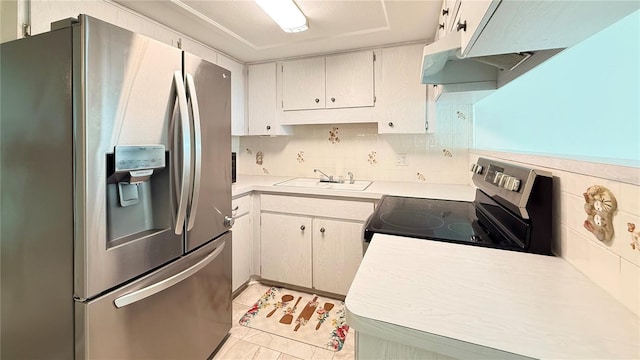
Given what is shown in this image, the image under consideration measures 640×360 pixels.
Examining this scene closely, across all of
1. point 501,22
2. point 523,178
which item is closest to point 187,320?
point 523,178

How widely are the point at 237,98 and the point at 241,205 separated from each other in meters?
1.08

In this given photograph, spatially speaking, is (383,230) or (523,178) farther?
(383,230)

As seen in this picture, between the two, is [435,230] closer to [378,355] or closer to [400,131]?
[378,355]

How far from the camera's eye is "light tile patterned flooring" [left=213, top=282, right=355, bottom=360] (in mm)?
1562

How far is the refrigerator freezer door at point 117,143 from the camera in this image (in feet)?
2.85

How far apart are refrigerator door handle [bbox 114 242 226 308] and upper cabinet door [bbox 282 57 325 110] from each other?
4.95 ft

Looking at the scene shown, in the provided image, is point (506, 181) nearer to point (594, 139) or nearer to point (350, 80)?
point (594, 139)

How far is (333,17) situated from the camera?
69.1 inches

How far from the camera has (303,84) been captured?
2.43 metres

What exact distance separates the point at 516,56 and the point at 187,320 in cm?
183

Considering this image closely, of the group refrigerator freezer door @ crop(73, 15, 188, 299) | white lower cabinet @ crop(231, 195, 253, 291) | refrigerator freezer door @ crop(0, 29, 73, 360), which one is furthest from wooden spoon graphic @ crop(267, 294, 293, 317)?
refrigerator freezer door @ crop(0, 29, 73, 360)

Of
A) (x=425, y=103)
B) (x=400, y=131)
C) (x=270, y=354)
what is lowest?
(x=270, y=354)

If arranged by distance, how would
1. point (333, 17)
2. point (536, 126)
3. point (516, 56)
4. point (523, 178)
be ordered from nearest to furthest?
1. point (523, 178)
2. point (516, 56)
3. point (536, 126)
4. point (333, 17)

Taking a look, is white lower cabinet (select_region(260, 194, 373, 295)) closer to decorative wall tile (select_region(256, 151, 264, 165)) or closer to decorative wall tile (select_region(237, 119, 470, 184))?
decorative wall tile (select_region(237, 119, 470, 184))
